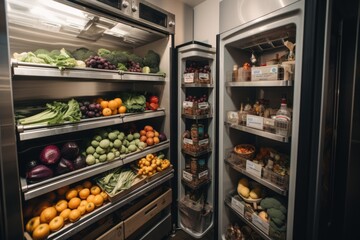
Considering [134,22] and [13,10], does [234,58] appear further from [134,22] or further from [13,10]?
[13,10]

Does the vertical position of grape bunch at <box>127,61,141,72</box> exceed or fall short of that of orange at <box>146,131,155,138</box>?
it exceeds it

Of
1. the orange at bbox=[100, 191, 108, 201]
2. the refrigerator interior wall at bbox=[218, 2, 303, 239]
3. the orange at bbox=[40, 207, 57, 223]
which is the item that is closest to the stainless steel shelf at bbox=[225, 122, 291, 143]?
the refrigerator interior wall at bbox=[218, 2, 303, 239]

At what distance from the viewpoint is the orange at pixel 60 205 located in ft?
3.79

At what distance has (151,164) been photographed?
5.38 feet

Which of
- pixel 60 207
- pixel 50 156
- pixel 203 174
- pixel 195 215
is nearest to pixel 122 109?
pixel 50 156

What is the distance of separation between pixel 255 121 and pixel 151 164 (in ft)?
3.16

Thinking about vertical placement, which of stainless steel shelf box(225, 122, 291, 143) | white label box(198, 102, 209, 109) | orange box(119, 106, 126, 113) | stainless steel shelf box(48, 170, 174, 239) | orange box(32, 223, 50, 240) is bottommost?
stainless steel shelf box(48, 170, 174, 239)

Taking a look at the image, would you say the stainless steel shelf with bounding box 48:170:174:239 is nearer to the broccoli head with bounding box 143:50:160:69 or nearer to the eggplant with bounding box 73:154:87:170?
the eggplant with bounding box 73:154:87:170

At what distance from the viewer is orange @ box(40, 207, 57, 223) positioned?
Answer: 109 cm

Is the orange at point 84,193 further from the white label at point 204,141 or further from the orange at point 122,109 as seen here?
the white label at point 204,141

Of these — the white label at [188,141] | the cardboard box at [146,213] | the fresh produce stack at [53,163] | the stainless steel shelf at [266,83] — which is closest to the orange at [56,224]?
the fresh produce stack at [53,163]

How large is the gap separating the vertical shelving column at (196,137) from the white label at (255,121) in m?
0.37

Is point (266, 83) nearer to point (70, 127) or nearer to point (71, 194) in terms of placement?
point (70, 127)

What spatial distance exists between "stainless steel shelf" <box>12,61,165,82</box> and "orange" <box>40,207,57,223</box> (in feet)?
2.67
